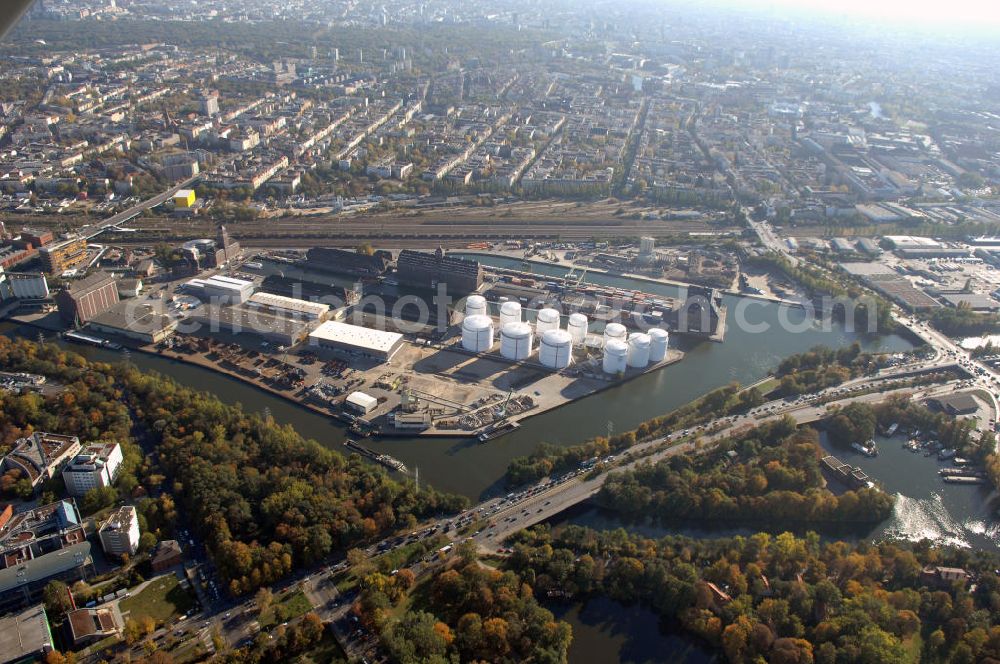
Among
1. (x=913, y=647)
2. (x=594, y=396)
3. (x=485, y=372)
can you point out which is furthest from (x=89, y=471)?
(x=913, y=647)

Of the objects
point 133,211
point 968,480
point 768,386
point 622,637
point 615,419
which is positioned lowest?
point 622,637

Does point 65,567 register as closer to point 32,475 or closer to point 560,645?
point 32,475

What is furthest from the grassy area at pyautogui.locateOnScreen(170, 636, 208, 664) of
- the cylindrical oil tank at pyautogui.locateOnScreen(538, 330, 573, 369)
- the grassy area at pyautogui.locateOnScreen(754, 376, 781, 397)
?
the grassy area at pyautogui.locateOnScreen(754, 376, 781, 397)

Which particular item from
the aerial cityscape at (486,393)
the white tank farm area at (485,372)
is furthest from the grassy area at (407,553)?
the white tank farm area at (485,372)

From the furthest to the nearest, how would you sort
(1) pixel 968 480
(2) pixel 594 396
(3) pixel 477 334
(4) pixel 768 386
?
(3) pixel 477 334 → (4) pixel 768 386 → (2) pixel 594 396 → (1) pixel 968 480

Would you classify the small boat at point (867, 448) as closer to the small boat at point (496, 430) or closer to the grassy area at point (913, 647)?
the grassy area at point (913, 647)

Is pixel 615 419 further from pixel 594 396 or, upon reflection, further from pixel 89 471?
pixel 89 471

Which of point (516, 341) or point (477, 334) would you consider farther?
point (477, 334)

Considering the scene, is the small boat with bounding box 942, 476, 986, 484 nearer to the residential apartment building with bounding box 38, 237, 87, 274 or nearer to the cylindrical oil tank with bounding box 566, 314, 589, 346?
the cylindrical oil tank with bounding box 566, 314, 589, 346
